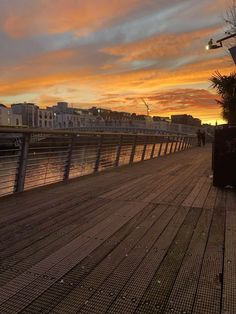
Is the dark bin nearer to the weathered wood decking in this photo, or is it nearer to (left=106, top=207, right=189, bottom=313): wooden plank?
the weathered wood decking

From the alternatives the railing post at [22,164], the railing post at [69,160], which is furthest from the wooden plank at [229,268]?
the railing post at [69,160]

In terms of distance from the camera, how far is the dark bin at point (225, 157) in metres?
7.85

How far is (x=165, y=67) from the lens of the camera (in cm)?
3278

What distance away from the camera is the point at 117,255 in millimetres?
3689

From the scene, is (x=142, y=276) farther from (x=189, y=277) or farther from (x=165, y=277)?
(x=189, y=277)

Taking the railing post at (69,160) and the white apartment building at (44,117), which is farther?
the white apartment building at (44,117)

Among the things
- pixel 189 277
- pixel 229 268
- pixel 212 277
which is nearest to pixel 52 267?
pixel 189 277

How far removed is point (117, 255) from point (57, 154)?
6307 millimetres

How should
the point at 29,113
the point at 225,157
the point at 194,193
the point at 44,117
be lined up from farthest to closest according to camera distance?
1. the point at 44,117
2. the point at 29,113
3. the point at 225,157
4. the point at 194,193

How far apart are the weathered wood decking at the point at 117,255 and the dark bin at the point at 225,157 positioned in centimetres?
150

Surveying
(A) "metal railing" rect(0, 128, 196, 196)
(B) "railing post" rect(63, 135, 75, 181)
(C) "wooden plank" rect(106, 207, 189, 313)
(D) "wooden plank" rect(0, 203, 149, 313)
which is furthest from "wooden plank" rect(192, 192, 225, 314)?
(B) "railing post" rect(63, 135, 75, 181)

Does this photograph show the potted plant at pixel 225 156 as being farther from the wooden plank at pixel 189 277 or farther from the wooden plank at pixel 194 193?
the wooden plank at pixel 189 277

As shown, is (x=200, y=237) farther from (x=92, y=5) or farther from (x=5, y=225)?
(x=92, y=5)

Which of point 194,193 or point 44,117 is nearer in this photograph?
point 194,193
